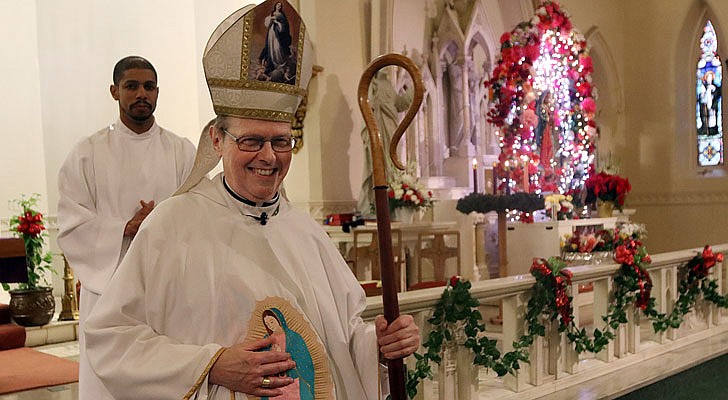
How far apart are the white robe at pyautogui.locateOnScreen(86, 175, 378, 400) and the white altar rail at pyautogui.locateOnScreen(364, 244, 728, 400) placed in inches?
51.9

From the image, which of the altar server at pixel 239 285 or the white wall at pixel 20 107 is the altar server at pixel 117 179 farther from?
the white wall at pixel 20 107

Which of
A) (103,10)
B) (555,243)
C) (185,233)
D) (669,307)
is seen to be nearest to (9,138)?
(103,10)

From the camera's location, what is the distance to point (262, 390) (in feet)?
5.54

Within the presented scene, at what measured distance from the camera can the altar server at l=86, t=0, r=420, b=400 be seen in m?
1.69

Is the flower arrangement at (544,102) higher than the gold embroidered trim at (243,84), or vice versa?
the flower arrangement at (544,102)

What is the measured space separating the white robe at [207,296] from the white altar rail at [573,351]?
1317mm

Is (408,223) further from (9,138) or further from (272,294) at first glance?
(272,294)

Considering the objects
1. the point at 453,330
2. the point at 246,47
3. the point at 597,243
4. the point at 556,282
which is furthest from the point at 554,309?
the point at 246,47

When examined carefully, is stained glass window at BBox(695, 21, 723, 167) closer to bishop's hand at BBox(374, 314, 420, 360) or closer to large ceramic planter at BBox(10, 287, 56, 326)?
large ceramic planter at BBox(10, 287, 56, 326)

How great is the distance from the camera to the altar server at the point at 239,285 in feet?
5.55

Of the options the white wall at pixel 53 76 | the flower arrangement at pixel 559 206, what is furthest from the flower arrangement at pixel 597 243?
the white wall at pixel 53 76

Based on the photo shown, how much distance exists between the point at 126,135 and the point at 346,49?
5518 mm

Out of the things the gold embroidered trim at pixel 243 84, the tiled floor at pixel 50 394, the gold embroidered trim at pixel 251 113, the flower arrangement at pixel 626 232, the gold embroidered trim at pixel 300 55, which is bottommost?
the tiled floor at pixel 50 394

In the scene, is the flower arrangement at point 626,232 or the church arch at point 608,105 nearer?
the flower arrangement at point 626,232
